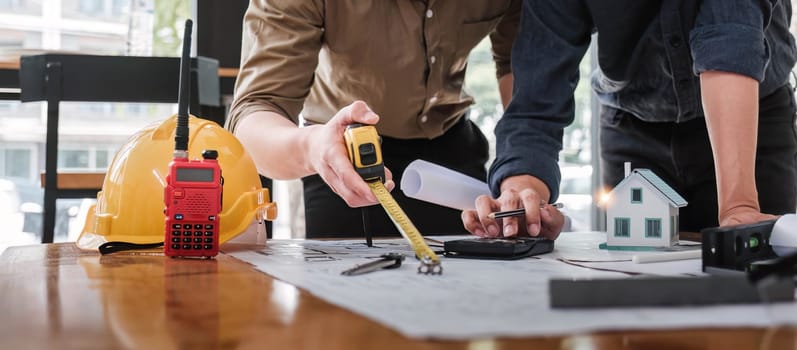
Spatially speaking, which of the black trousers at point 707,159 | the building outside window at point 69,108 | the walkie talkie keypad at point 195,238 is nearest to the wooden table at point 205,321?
the walkie talkie keypad at point 195,238

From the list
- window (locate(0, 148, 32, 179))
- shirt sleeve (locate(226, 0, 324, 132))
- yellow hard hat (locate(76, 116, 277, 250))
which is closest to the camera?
yellow hard hat (locate(76, 116, 277, 250))

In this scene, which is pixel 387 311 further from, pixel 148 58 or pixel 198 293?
pixel 148 58

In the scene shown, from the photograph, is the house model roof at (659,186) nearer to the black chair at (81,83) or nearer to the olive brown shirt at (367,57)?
the olive brown shirt at (367,57)

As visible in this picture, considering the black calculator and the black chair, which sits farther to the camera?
the black chair

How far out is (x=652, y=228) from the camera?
939 mm

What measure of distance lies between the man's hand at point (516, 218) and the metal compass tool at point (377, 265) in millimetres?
265

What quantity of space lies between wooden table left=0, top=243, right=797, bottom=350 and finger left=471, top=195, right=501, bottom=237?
1.28 ft

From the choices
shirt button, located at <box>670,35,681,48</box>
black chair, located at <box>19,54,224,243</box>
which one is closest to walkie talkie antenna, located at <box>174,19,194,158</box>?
shirt button, located at <box>670,35,681,48</box>

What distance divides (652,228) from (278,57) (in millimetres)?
684

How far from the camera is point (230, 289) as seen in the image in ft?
1.98

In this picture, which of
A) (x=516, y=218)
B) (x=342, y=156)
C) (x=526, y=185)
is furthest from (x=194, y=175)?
(x=526, y=185)

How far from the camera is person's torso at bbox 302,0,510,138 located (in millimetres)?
1349

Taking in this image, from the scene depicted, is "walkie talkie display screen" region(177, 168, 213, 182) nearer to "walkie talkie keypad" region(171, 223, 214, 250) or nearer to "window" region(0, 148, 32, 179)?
"walkie talkie keypad" region(171, 223, 214, 250)

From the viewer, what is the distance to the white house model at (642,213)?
0.94 metres
